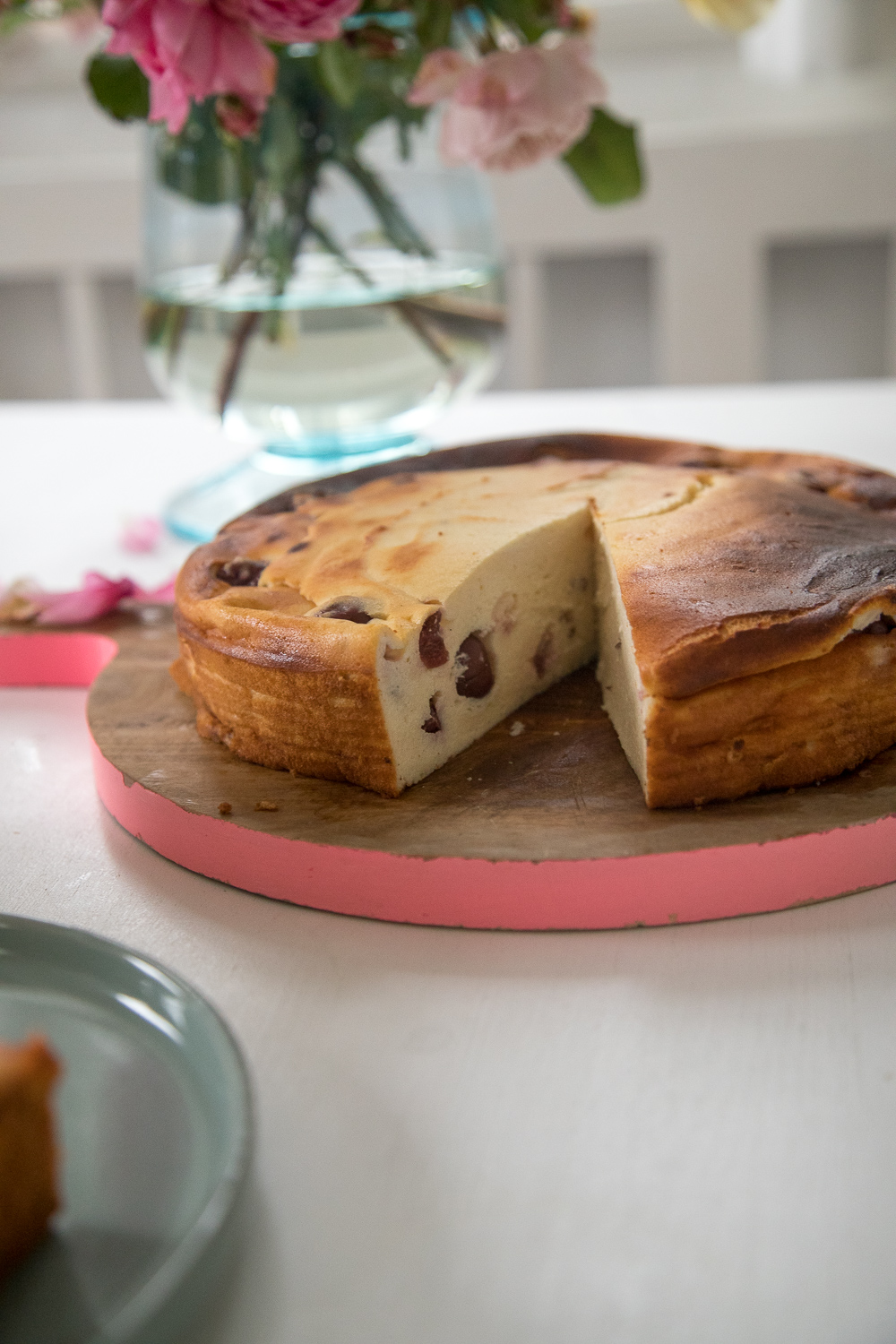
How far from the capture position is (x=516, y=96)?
1658 millimetres

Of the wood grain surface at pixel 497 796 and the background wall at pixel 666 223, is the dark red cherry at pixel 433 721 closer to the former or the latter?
the wood grain surface at pixel 497 796

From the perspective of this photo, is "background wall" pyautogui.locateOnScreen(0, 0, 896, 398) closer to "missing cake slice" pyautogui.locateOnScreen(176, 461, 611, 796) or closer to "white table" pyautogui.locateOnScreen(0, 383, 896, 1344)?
"missing cake slice" pyautogui.locateOnScreen(176, 461, 611, 796)

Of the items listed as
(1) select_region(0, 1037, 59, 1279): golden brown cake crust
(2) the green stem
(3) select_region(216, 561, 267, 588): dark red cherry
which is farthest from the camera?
(2) the green stem

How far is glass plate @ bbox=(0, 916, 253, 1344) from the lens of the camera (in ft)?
2.44

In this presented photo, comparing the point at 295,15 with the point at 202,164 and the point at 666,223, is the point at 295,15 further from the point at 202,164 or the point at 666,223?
the point at 666,223

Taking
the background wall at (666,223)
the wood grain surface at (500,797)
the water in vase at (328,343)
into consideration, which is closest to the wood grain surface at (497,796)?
the wood grain surface at (500,797)

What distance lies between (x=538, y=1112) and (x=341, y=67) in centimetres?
146

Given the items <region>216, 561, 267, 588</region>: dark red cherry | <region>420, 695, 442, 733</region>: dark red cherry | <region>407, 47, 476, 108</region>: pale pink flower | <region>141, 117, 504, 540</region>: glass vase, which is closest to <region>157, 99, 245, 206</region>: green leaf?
<region>141, 117, 504, 540</region>: glass vase

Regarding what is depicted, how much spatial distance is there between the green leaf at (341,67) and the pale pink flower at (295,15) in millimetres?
303

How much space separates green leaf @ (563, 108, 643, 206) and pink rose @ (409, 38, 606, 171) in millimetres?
171

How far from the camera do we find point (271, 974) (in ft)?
3.60

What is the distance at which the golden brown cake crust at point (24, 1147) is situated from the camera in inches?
29.0

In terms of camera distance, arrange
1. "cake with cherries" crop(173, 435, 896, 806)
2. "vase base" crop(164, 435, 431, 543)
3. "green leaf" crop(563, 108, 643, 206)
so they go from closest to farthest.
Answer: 1. "cake with cherries" crop(173, 435, 896, 806)
2. "green leaf" crop(563, 108, 643, 206)
3. "vase base" crop(164, 435, 431, 543)

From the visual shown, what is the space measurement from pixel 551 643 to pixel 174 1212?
92 cm
